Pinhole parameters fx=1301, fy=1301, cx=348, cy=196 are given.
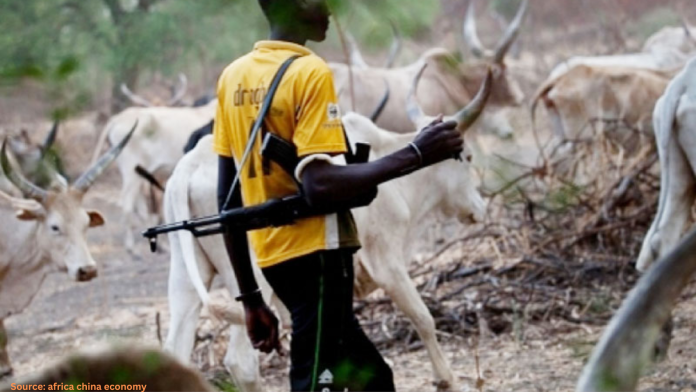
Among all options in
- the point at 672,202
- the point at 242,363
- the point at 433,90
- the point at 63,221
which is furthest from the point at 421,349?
the point at 433,90

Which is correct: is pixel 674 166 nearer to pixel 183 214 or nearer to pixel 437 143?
pixel 183 214

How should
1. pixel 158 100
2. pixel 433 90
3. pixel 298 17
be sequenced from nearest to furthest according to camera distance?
1. pixel 298 17
2. pixel 433 90
3. pixel 158 100

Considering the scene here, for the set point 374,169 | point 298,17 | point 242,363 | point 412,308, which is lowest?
point 242,363

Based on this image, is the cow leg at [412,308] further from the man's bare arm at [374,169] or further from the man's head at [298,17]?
the man's head at [298,17]

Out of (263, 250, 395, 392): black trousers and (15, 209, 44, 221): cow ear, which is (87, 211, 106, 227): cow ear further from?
(263, 250, 395, 392): black trousers

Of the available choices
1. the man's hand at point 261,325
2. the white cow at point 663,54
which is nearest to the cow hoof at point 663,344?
the man's hand at point 261,325

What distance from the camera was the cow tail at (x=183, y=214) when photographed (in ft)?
17.3

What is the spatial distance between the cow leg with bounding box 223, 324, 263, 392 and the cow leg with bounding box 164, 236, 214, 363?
0.77 ft

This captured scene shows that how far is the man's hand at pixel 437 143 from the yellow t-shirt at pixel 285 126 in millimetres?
213

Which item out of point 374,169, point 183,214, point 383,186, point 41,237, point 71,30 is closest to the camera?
point 374,169

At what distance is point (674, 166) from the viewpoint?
5543mm

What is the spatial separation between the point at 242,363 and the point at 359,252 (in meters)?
0.73

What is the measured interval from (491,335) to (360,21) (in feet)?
15.2

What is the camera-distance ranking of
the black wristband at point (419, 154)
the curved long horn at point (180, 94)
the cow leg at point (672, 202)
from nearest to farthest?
the black wristband at point (419, 154) < the cow leg at point (672, 202) < the curved long horn at point (180, 94)
